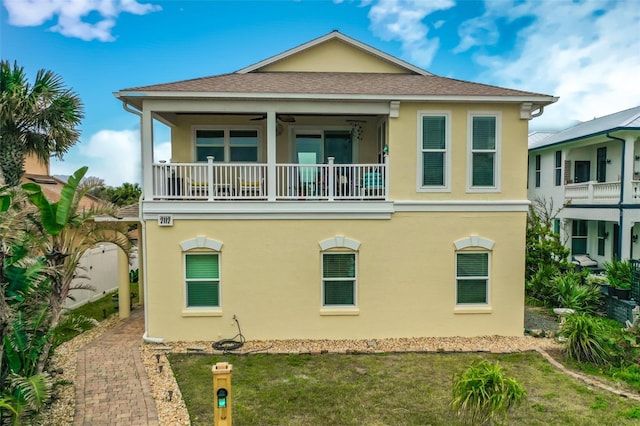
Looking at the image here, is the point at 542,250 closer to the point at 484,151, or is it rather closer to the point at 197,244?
the point at 484,151

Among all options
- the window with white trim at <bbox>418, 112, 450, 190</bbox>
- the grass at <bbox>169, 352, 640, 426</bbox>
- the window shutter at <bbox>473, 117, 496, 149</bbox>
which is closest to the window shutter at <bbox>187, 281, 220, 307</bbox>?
the grass at <bbox>169, 352, 640, 426</bbox>

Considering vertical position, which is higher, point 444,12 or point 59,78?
point 444,12

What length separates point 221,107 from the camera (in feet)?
31.5

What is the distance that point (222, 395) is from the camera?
18.0ft

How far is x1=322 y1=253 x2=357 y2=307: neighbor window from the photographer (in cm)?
1007

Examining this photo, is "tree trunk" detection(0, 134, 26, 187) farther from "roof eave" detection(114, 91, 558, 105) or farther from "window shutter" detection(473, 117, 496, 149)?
"window shutter" detection(473, 117, 496, 149)

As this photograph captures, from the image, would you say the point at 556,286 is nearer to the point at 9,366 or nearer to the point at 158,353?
the point at 158,353

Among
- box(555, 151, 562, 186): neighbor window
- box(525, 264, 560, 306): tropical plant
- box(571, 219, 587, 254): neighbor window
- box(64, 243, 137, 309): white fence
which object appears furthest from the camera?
box(555, 151, 562, 186): neighbor window

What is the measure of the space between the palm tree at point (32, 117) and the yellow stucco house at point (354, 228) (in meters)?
3.78

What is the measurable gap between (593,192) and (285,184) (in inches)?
582

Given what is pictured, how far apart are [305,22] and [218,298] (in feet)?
43.4

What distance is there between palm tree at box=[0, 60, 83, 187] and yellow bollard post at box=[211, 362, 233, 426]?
31.5 ft

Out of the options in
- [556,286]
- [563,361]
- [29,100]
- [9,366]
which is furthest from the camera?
[556,286]

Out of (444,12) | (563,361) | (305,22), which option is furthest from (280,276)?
(444,12)
